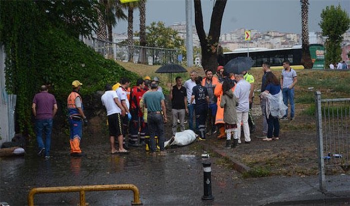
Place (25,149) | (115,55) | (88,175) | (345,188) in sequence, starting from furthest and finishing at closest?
(115,55) < (25,149) < (88,175) < (345,188)

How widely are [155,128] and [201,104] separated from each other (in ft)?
7.89

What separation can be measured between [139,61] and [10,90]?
77.5 ft

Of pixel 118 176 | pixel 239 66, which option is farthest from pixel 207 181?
pixel 239 66

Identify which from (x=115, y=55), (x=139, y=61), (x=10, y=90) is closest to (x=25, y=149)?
(x=10, y=90)

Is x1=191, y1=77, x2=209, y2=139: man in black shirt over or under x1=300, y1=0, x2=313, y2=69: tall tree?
under

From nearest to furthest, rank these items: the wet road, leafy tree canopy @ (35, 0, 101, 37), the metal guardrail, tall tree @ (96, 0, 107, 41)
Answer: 1. the metal guardrail
2. the wet road
3. leafy tree canopy @ (35, 0, 101, 37)
4. tall tree @ (96, 0, 107, 41)

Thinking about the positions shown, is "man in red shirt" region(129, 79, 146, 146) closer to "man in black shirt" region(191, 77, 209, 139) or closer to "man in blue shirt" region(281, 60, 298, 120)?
"man in black shirt" region(191, 77, 209, 139)

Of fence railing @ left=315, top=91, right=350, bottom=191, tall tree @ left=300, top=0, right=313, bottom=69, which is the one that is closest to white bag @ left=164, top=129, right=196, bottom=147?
fence railing @ left=315, top=91, right=350, bottom=191

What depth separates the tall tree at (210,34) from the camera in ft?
89.9

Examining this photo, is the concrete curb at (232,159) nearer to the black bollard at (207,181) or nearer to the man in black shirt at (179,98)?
the man in black shirt at (179,98)

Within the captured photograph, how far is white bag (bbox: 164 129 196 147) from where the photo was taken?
17250 mm

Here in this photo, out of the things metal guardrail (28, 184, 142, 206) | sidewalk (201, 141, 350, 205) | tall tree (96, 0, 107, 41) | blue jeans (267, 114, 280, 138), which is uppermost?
tall tree (96, 0, 107, 41)

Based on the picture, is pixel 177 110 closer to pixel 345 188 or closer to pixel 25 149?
pixel 25 149

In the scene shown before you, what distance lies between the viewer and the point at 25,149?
1755 cm
